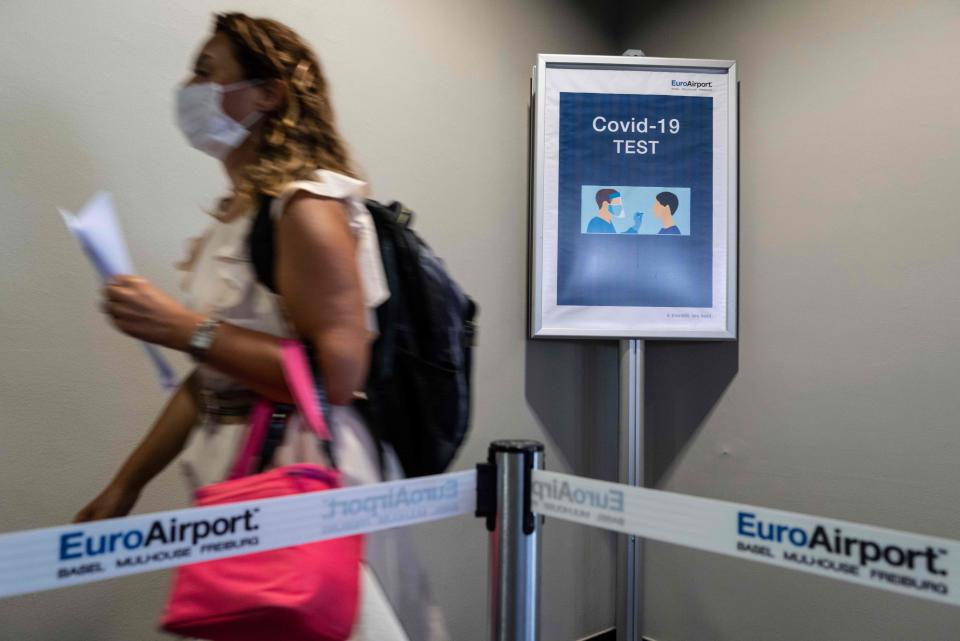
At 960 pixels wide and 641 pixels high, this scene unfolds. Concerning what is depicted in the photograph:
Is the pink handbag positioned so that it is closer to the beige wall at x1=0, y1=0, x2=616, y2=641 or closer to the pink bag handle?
the pink bag handle

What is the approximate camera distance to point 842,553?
853mm

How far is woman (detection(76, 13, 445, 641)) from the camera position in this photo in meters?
1.09

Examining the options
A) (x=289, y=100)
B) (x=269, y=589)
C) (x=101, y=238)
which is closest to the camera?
(x=269, y=589)

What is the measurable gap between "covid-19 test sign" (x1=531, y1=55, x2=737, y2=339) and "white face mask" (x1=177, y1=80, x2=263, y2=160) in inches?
46.2

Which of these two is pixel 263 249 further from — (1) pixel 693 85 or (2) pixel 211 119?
(1) pixel 693 85

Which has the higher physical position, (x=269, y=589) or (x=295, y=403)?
(x=295, y=403)

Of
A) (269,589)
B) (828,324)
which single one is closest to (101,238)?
(269,589)

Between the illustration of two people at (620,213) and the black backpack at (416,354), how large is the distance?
3.67 ft

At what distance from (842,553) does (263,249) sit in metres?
0.90

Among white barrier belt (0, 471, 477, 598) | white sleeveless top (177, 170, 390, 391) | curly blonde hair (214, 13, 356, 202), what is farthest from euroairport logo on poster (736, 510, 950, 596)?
curly blonde hair (214, 13, 356, 202)

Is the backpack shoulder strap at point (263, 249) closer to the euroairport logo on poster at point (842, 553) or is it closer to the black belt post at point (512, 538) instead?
the black belt post at point (512, 538)

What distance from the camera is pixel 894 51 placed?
213cm

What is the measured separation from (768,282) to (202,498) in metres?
2.02

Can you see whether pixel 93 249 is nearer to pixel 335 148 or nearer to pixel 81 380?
pixel 335 148
